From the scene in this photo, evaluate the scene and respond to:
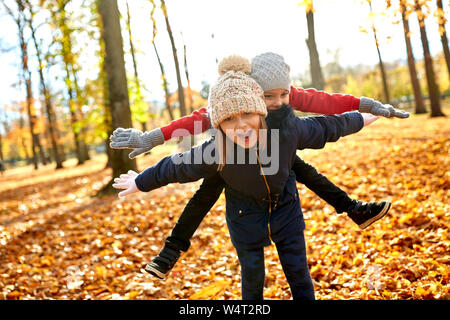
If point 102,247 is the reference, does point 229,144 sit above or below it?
above

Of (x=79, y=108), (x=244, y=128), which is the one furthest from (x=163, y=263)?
(x=79, y=108)

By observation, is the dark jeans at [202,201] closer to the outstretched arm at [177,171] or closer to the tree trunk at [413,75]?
the outstretched arm at [177,171]

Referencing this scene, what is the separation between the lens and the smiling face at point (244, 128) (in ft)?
6.78

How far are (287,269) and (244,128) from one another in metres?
1.01

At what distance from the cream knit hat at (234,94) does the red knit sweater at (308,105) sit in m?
0.31

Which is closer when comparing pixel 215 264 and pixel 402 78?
pixel 215 264

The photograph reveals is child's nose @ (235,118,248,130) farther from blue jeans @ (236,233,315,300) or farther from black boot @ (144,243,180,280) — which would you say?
Answer: black boot @ (144,243,180,280)

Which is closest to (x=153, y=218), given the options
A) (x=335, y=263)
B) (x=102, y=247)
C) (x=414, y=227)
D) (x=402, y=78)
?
(x=102, y=247)

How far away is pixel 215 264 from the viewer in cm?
459

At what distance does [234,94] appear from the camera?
2.03 meters

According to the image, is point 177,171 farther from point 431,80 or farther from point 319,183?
point 431,80

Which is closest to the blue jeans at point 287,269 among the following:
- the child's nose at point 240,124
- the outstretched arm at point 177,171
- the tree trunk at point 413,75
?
the outstretched arm at point 177,171

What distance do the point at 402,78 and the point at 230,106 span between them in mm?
49365
